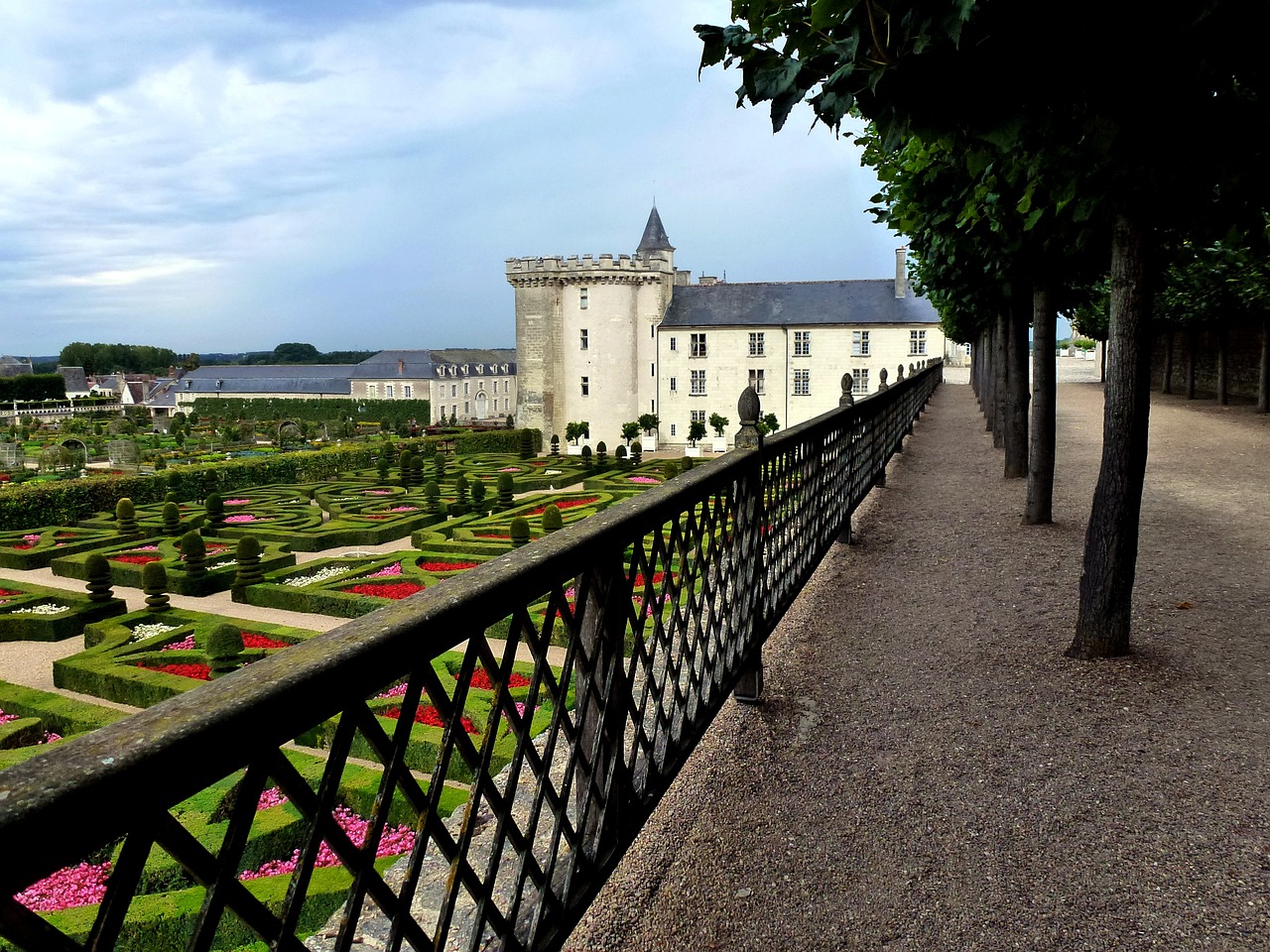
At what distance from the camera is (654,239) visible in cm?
5956

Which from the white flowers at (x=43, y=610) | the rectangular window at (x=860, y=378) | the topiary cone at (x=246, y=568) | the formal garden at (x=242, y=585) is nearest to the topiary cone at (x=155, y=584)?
the formal garden at (x=242, y=585)

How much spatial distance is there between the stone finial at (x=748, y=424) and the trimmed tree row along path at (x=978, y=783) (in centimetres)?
146

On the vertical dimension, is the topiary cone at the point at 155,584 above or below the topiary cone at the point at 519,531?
below

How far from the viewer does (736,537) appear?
14.4ft

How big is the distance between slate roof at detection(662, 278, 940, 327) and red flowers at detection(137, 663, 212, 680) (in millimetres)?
45081

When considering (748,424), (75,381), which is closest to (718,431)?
A: (748,424)

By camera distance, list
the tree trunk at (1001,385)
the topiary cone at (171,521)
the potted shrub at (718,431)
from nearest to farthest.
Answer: the tree trunk at (1001,385)
the topiary cone at (171,521)
the potted shrub at (718,431)

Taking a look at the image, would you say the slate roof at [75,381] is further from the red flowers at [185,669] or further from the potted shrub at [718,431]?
the red flowers at [185,669]

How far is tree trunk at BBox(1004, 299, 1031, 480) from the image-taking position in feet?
40.0

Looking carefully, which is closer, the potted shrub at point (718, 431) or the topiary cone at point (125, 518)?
the topiary cone at point (125, 518)

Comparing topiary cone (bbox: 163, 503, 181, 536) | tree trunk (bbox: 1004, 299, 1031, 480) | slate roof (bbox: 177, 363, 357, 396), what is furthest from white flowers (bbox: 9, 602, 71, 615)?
slate roof (bbox: 177, 363, 357, 396)

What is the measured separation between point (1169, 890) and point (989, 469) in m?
11.3

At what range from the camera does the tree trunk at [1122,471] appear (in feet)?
16.8

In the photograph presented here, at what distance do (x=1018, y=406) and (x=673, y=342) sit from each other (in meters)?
41.7
